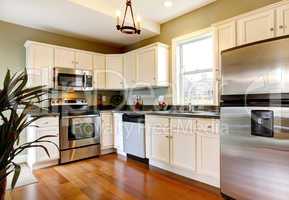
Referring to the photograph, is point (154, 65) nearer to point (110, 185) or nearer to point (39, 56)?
point (39, 56)

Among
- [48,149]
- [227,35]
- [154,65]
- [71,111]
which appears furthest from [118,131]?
[227,35]

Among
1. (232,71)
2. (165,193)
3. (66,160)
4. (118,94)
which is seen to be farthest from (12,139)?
(118,94)

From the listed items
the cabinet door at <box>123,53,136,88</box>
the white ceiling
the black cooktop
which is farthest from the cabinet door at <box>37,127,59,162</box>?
the white ceiling

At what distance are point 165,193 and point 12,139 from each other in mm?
1953

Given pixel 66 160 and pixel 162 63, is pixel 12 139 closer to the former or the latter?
pixel 66 160

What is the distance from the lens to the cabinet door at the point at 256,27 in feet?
7.92

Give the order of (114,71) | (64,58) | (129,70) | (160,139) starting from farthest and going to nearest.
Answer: (114,71) → (129,70) → (64,58) → (160,139)

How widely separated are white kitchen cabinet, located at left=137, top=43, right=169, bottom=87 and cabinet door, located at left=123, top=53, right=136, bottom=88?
0.24 metres

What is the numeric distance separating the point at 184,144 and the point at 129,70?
90.9 inches

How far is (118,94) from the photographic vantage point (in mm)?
5258

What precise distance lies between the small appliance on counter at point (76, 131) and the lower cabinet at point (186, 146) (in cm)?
121

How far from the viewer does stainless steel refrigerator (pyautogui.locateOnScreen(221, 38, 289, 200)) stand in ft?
6.08

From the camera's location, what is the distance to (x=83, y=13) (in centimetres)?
329

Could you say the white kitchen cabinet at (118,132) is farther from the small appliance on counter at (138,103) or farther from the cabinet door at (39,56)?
the cabinet door at (39,56)
